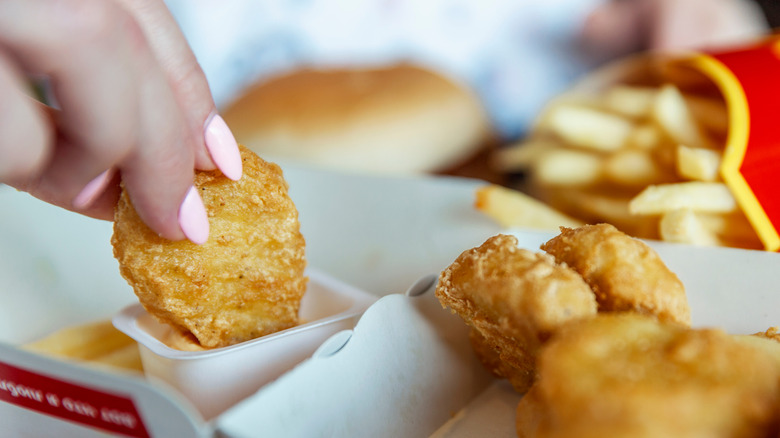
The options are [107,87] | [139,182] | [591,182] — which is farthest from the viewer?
[591,182]

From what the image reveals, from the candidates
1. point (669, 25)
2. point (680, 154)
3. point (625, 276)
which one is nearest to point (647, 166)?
point (680, 154)

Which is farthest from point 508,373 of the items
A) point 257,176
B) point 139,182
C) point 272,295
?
point 139,182

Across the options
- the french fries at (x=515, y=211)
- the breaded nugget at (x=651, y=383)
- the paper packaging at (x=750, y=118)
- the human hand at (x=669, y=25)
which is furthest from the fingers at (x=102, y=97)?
the human hand at (x=669, y=25)

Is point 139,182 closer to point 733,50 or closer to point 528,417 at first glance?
point 528,417

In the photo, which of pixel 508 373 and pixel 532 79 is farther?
pixel 532 79

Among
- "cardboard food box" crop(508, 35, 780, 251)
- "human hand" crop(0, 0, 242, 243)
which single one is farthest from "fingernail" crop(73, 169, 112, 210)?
"cardboard food box" crop(508, 35, 780, 251)

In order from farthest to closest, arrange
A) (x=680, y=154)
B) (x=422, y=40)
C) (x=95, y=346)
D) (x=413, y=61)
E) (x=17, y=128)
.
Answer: (x=422, y=40) < (x=413, y=61) < (x=680, y=154) < (x=95, y=346) < (x=17, y=128)

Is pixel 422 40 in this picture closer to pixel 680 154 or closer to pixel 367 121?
pixel 367 121
